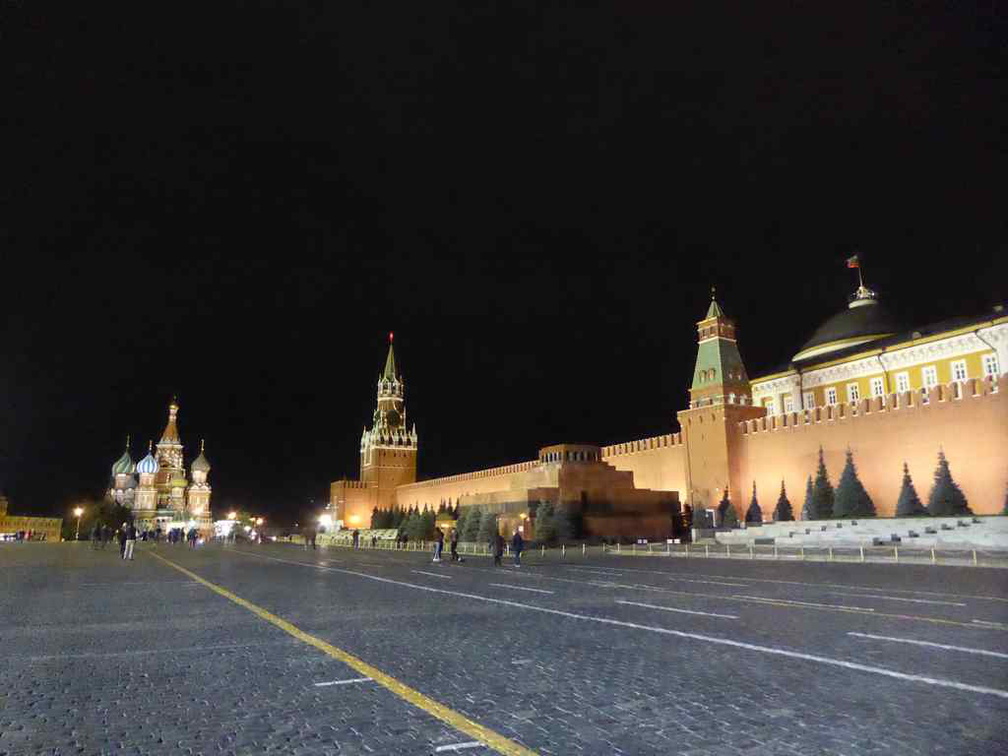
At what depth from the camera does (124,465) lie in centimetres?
9031

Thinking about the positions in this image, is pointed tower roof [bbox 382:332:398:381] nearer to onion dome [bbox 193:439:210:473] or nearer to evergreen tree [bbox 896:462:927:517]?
onion dome [bbox 193:439:210:473]

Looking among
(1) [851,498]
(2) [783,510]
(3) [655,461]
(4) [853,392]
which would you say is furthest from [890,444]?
(3) [655,461]

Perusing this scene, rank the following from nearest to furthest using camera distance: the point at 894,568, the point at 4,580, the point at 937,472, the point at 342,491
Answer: the point at 4,580 → the point at 894,568 → the point at 937,472 → the point at 342,491

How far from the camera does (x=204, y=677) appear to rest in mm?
5262

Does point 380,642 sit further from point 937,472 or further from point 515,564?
point 937,472

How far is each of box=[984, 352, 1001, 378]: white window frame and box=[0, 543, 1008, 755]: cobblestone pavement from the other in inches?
931

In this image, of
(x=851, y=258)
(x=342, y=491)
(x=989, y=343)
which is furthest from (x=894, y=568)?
(x=342, y=491)

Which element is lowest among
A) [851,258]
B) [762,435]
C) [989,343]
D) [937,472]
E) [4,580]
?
[4,580]

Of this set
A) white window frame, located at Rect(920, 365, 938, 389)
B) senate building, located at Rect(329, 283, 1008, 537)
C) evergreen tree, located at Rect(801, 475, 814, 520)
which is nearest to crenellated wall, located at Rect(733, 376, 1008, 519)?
senate building, located at Rect(329, 283, 1008, 537)

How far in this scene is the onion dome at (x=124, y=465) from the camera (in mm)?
90250

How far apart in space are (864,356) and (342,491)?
52.4m

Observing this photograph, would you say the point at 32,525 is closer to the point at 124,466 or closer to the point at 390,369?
the point at 124,466

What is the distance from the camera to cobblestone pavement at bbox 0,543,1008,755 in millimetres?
3783

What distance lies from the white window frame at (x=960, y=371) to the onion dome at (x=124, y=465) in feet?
296
